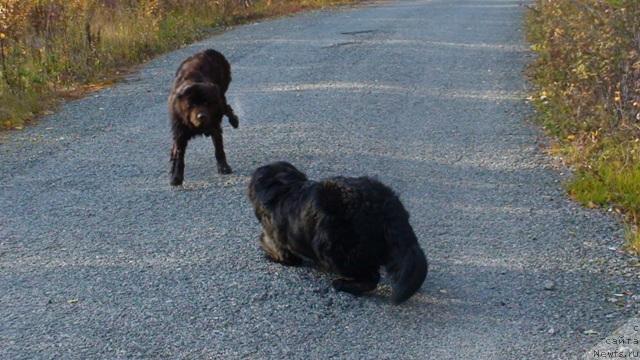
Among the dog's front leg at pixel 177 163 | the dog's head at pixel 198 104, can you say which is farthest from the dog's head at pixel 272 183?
the dog's front leg at pixel 177 163

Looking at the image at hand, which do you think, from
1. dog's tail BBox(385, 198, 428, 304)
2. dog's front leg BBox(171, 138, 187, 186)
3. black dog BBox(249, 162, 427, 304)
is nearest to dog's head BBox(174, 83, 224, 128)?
dog's front leg BBox(171, 138, 187, 186)

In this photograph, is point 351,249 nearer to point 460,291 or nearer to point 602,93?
point 460,291

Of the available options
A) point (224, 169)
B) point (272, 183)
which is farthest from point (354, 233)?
point (224, 169)

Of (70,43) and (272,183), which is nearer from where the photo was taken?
(272,183)

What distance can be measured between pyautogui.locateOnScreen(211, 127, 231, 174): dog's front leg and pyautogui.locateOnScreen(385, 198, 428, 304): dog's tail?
3.00 m

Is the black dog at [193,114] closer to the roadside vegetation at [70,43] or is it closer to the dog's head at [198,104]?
the dog's head at [198,104]

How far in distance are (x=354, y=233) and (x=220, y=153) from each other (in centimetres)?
301

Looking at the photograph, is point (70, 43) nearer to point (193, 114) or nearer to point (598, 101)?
point (193, 114)

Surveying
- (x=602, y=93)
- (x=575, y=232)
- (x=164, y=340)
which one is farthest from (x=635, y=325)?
(x=602, y=93)

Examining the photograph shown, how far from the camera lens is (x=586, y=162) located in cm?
749

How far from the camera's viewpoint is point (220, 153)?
7.80 metres

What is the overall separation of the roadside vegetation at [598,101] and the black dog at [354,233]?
1.81m

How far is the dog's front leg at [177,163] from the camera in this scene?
7543 millimetres

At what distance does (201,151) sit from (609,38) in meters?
4.33
